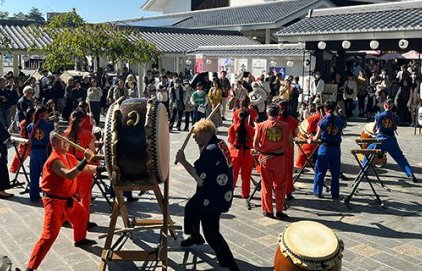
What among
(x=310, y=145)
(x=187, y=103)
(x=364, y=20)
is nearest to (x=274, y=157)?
(x=310, y=145)

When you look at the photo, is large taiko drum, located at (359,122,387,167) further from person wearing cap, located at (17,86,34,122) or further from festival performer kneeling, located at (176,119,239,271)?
person wearing cap, located at (17,86,34,122)

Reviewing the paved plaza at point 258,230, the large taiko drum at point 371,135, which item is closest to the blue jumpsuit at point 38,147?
the paved plaza at point 258,230

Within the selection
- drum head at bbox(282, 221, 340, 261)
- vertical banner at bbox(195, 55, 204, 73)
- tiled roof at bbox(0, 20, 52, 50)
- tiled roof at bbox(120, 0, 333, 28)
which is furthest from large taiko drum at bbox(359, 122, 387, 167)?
tiled roof at bbox(120, 0, 333, 28)

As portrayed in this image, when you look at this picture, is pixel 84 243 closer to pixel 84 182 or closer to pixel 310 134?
pixel 84 182

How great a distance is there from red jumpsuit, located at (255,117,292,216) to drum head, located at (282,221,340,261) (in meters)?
2.60

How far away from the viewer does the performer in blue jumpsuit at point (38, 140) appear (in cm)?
799

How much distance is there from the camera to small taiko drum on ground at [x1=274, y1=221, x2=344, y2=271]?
4359 millimetres

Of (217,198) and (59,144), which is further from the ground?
(59,144)

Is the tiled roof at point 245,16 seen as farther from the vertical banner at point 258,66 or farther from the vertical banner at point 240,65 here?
the vertical banner at point 258,66

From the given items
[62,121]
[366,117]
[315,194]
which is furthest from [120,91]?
[366,117]

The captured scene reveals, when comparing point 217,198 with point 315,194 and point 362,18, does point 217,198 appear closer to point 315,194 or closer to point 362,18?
point 315,194

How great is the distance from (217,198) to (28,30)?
2080cm

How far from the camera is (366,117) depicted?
19250 millimetres

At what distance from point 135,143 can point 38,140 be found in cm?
344
